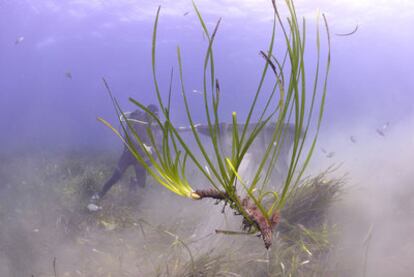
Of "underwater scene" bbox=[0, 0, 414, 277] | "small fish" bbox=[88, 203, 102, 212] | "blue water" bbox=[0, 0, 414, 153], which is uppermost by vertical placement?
"underwater scene" bbox=[0, 0, 414, 277]

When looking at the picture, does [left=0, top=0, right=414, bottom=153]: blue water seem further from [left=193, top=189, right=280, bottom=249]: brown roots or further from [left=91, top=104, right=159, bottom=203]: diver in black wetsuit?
[left=91, top=104, right=159, bottom=203]: diver in black wetsuit

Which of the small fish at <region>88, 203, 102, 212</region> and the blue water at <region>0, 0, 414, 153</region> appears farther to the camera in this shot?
the blue water at <region>0, 0, 414, 153</region>

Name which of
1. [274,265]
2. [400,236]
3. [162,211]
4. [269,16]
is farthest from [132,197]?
[269,16]

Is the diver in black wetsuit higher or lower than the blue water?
higher

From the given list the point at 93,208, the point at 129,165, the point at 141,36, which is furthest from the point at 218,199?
the point at 141,36

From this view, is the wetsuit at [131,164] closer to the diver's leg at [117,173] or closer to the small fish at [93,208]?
the diver's leg at [117,173]

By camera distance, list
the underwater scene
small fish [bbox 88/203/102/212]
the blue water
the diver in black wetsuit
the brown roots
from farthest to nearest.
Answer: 1. the blue water
2. the diver in black wetsuit
3. small fish [bbox 88/203/102/212]
4. the brown roots
5. the underwater scene

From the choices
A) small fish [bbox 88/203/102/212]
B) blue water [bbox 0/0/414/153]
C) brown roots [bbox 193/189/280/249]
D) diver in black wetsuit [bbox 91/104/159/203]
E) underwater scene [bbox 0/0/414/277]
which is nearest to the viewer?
underwater scene [bbox 0/0/414/277]

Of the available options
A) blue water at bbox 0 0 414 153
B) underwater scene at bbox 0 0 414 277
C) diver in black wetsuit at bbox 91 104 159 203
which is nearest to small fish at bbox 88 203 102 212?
underwater scene at bbox 0 0 414 277

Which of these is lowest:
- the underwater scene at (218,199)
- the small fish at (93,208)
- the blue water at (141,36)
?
the blue water at (141,36)

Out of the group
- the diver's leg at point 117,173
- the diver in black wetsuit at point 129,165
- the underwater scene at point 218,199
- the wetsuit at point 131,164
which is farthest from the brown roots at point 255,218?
the diver's leg at point 117,173

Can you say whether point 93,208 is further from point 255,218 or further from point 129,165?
point 255,218

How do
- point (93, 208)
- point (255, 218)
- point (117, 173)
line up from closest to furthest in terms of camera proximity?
point (255, 218)
point (93, 208)
point (117, 173)

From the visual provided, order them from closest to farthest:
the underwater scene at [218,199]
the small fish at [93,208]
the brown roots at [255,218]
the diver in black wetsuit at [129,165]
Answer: the underwater scene at [218,199] < the brown roots at [255,218] < the small fish at [93,208] < the diver in black wetsuit at [129,165]
